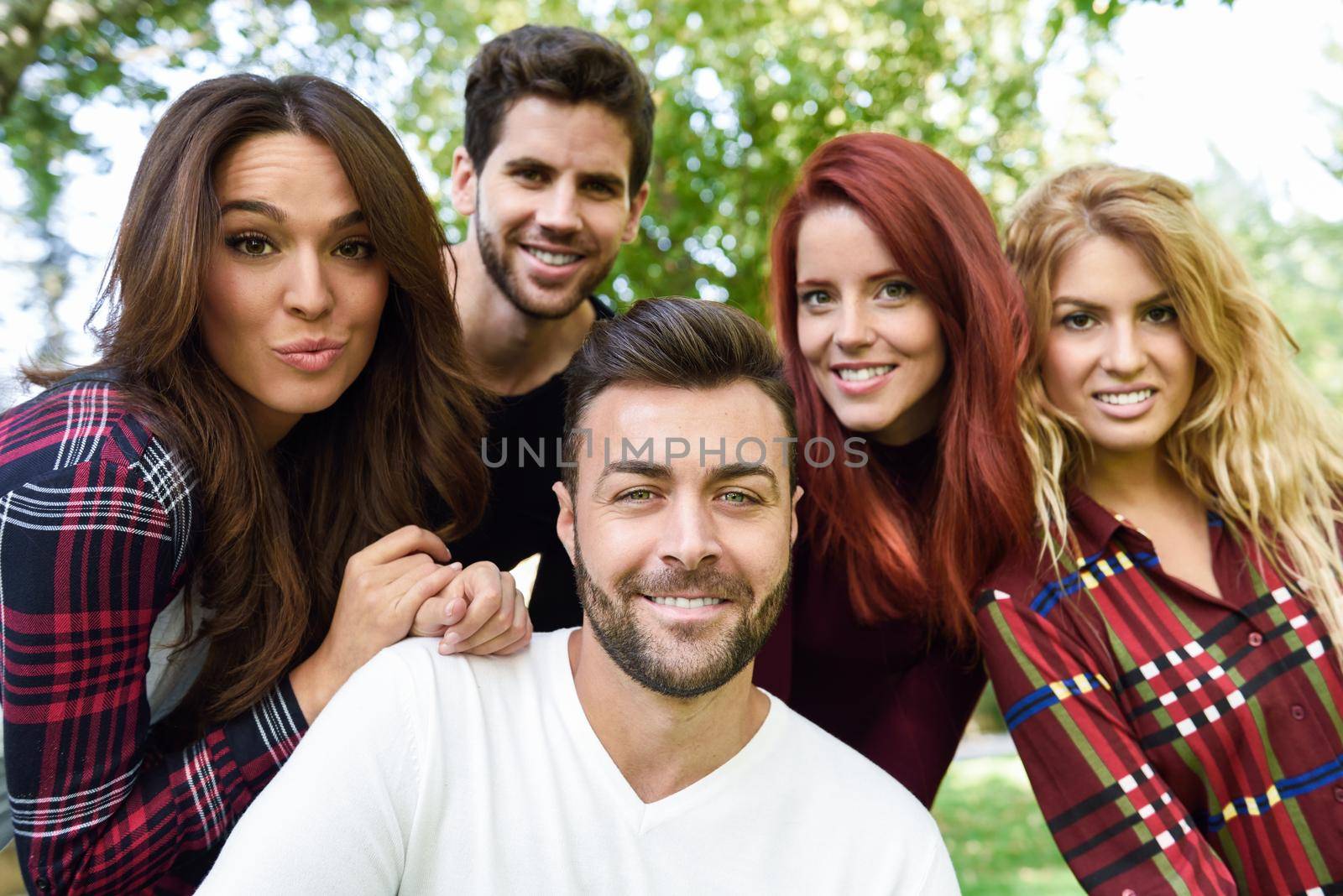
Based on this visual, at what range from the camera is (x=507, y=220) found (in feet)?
11.6

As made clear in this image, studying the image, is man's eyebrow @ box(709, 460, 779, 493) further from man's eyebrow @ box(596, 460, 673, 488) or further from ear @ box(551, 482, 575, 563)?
ear @ box(551, 482, 575, 563)

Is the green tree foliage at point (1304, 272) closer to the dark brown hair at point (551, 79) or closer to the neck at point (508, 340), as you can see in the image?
the dark brown hair at point (551, 79)

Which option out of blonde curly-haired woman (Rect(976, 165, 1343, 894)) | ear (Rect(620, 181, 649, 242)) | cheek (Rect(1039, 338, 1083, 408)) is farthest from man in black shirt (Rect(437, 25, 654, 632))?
cheek (Rect(1039, 338, 1083, 408))

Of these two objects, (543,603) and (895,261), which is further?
(543,603)

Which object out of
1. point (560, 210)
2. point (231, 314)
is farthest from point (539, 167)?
point (231, 314)

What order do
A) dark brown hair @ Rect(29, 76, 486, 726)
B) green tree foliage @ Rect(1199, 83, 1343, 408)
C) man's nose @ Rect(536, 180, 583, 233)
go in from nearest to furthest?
1. dark brown hair @ Rect(29, 76, 486, 726)
2. man's nose @ Rect(536, 180, 583, 233)
3. green tree foliage @ Rect(1199, 83, 1343, 408)

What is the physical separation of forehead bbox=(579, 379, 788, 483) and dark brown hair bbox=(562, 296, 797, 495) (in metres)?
0.03

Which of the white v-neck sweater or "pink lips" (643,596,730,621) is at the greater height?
"pink lips" (643,596,730,621)

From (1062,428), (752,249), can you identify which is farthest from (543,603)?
(752,249)

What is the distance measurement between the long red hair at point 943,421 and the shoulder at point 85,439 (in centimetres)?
176

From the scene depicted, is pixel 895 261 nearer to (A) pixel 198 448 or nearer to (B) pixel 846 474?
(B) pixel 846 474

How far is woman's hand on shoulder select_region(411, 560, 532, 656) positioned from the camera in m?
2.27

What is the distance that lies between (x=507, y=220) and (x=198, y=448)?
157 centimetres

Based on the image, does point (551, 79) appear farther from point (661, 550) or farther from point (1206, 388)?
point (1206, 388)
